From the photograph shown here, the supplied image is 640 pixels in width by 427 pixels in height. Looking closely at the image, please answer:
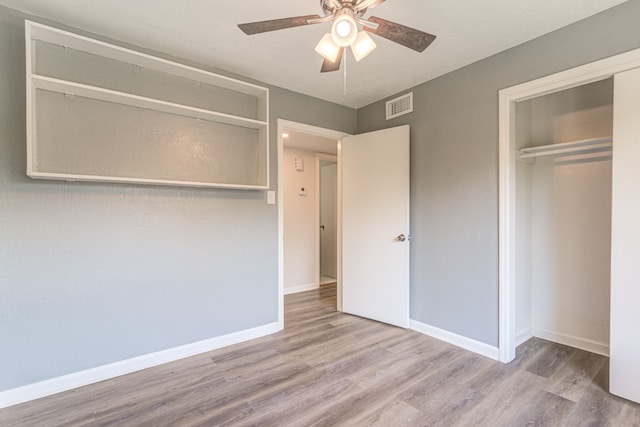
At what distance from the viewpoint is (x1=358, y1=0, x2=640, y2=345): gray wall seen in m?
2.17

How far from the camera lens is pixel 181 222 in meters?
2.44

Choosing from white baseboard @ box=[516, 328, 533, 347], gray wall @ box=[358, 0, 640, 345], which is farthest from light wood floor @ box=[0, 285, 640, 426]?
gray wall @ box=[358, 0, 640, 345]

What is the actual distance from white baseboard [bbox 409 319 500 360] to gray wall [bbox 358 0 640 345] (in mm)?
46

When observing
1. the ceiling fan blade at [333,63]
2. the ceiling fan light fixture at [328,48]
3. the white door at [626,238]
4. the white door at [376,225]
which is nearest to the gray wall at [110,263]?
the white door at [376,225]

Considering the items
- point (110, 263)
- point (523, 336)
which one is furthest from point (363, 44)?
point (523, 336)

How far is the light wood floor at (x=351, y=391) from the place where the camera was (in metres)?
1.73

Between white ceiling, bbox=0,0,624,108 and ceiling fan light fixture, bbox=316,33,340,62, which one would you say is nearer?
ceiling fan light fixture, bbox=316,33,340,62

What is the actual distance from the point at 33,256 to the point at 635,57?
12.6 feet

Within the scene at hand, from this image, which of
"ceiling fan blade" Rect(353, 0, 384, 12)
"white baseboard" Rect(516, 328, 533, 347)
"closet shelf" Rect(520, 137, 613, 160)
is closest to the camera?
"ceiling fan blade" Rect(353, 0, 384, 12)

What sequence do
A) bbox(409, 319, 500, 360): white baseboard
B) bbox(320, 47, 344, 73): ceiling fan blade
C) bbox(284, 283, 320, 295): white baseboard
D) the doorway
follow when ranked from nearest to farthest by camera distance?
bbox(320, 47, 344, 73): ceiling fan blade
bbox(409, 319, 500, 360): white baseboard
bbox(284, 283, 320, 295): white baseboard
the doorway

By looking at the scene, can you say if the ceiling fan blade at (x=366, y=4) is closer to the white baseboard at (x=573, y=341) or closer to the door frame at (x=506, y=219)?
the door frame at (x=506, y=219)

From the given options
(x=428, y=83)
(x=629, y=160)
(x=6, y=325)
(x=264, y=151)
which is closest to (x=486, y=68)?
(x=428, y=83)

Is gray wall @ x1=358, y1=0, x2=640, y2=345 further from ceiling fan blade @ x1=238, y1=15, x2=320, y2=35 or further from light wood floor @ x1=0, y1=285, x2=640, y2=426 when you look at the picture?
ceiling fan blade @ x1=238, y1=15, x2=320, y2=35

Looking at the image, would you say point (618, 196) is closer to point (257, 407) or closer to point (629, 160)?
point (629, 160)
